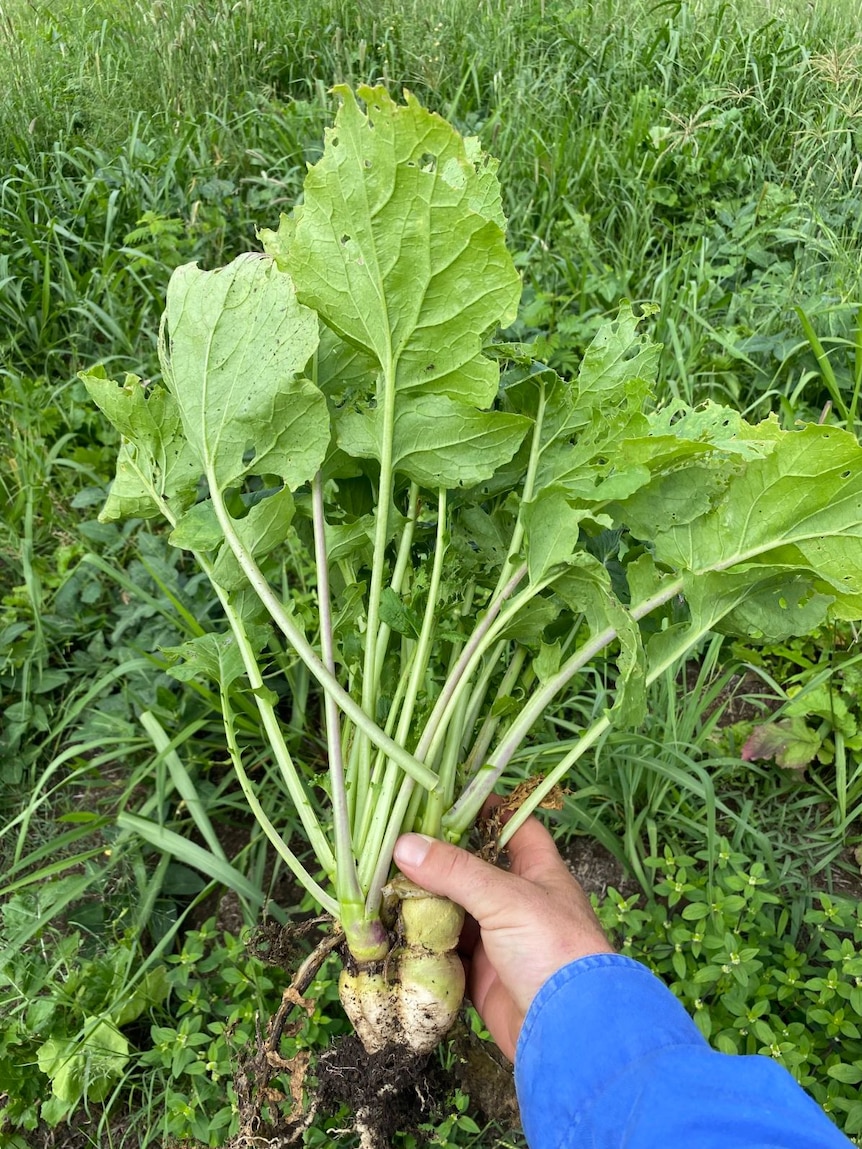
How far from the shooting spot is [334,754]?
145 cm

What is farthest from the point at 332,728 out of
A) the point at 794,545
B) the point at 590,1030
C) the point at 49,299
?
the point at 49,299

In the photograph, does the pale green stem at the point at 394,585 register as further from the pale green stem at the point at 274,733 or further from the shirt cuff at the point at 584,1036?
the shirt cuff at the point at 584,1036

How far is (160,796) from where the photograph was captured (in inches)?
76.7

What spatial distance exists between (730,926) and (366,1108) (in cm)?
89

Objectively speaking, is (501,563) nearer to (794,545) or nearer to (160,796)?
(794,545)

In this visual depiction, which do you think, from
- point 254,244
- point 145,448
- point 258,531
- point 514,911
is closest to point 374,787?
point 514,911

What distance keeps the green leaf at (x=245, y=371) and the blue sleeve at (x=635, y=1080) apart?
1014mm

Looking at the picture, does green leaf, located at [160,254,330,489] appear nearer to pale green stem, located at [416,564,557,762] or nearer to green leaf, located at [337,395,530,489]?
green leaf, located at [337,395,530,489]

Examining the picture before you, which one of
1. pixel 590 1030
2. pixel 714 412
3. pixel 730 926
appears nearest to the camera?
pixel 590 1030

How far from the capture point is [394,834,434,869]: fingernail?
1375 mm

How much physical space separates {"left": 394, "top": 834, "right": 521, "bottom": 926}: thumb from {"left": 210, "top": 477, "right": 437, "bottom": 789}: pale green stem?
11 cm

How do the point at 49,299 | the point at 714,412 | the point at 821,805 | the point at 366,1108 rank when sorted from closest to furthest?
the point at 714,412
the point at 366,1108
the point at 821,805
the point at 49,299

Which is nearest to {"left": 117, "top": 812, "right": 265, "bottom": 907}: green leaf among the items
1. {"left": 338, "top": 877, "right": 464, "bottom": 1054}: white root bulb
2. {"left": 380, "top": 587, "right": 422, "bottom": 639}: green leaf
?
{"left": 338, "top": 877, "right": 464, "bottom": 1054}: white root bulb

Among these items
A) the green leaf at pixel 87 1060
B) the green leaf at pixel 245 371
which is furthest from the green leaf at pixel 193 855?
the green leaf at pixel 245 371
